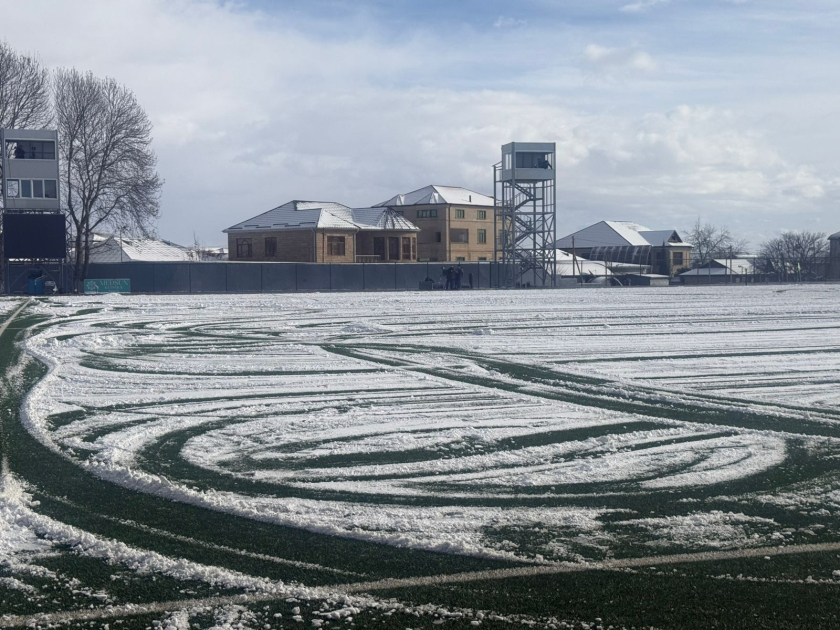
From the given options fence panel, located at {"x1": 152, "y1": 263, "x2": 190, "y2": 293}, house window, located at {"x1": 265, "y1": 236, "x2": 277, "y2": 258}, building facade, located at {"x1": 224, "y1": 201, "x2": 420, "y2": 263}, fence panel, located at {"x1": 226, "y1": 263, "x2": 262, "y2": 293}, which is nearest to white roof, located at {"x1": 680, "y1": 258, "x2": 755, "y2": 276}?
building facade, located at {"x1": 224, "y1": 201, "x2": 420, "y2": 263}

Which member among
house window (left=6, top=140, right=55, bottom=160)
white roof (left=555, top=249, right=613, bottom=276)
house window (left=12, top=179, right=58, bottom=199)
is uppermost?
house window (left=6, top=140, right=55, bottom=160)

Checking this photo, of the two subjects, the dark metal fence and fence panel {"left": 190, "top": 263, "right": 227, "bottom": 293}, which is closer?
the dark metal fence

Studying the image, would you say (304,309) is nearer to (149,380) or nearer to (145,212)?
(149,380)

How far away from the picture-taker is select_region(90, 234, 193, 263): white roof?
3396 inches

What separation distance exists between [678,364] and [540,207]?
178 ft

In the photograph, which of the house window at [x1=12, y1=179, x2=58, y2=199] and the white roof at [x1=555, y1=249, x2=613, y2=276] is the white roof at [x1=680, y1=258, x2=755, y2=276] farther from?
the house window at [x1=12, y1=179, x2=58, y2=199]

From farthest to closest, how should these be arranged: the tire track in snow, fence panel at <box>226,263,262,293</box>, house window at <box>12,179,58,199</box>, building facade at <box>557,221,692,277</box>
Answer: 1. building facade at <box>557,221,692,277</box>
2. fence panel at <box>226,263,262,293</box>
3. house window at <box>12,179,58,199</box>
4. the tire track in snow

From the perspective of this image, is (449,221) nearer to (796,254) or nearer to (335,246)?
(335,246)

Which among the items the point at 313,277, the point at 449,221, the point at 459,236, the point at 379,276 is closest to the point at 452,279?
the point at 379,276

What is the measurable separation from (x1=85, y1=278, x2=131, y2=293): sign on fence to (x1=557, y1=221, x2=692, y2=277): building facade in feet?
219

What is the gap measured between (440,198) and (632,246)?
107 ft

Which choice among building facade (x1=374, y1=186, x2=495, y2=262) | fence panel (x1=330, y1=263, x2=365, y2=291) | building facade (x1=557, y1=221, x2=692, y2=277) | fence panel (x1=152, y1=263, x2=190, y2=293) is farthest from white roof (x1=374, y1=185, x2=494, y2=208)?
fence panel (x1=152, y1=263, x2=190, y2=293)

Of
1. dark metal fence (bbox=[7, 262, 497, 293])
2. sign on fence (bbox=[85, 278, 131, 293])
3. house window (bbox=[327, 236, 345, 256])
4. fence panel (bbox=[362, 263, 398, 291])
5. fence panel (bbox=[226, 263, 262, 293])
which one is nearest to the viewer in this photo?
sign on fence (bbox=[85, 278, 131, 293])

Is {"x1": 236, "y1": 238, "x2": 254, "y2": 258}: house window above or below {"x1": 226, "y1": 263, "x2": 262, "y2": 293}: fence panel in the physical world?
above
